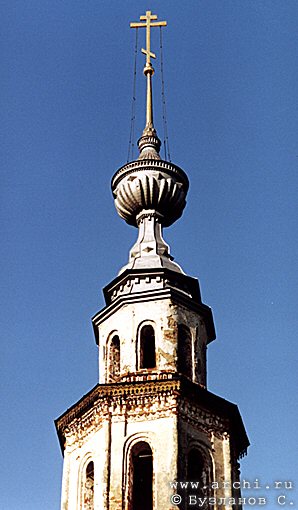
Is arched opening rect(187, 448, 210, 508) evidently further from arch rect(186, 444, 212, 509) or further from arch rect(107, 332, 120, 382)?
arch rect(107, 332, 120, 382)

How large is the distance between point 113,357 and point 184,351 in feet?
5.09

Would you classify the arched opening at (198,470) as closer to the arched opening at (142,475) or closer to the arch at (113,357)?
the arched opening at (142,475)

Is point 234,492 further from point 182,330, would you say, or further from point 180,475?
point 182,330

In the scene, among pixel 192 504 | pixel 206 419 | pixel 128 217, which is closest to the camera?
pixel 192 504

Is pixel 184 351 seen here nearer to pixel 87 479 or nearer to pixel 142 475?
pixel 142 475

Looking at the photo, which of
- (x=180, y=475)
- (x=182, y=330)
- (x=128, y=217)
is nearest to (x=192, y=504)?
(x=180, y=475)

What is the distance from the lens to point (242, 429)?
2736 cm

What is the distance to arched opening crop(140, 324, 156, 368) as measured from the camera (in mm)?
27547

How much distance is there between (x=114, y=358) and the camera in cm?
2814

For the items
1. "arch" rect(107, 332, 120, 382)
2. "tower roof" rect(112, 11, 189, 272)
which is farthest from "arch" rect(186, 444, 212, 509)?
"tower roof" rect(112, 11, 189, 272)

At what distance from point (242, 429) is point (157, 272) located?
3959 millimetres

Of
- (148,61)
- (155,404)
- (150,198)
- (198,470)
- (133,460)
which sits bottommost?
(198,470)

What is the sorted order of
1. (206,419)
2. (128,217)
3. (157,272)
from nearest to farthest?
1. (206,419)
2. (157,272)
3. (128,217)

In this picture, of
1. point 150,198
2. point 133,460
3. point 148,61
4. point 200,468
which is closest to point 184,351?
point 200,468
